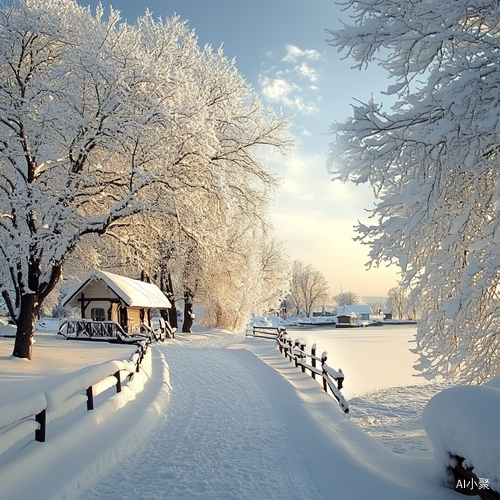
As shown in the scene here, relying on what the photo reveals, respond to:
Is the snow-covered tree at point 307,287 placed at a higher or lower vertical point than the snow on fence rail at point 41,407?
higher

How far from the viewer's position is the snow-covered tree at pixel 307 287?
352 feet

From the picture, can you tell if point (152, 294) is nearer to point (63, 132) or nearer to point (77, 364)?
point (77, 364)

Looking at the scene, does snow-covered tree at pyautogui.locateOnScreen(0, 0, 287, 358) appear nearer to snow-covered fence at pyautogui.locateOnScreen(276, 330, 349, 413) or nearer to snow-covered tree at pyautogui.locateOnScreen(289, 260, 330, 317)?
snow-covered fence at pyautogui.locateOnScreen(276, 330, 349, 413)

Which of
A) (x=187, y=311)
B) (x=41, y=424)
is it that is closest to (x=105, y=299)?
(x=187, y=311)

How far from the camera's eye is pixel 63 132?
12141 millimetres

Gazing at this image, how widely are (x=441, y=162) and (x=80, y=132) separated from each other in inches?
404

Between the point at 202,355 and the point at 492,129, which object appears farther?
the point at 202,355

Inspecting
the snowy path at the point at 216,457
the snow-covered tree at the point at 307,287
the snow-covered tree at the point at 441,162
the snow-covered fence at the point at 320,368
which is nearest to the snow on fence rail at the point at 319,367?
Answer: the snow-covered fence at the point at 320,368

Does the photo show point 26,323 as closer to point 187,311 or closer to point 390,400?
point 390,400

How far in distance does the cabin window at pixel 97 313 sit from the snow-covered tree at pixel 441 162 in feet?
73.7

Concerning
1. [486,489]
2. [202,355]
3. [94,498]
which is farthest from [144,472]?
[202,355]

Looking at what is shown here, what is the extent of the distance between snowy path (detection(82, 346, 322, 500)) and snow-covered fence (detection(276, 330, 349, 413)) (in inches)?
58.6

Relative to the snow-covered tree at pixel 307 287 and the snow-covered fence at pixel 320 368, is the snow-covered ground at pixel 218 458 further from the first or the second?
the snow-covered tree at pixel 307 287

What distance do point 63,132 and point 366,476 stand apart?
38.8ft
